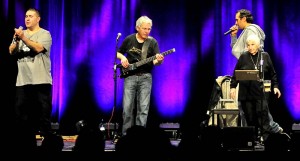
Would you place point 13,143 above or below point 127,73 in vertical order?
below

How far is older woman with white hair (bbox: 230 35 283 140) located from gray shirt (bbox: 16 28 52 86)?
2.54 m

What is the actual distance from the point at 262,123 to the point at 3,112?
413cm

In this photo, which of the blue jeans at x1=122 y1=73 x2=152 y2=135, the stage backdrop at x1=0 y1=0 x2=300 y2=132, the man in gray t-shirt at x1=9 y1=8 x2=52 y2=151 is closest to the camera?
the man in gray t-shirt at x1=9 y1=8 x2=52 y2=151

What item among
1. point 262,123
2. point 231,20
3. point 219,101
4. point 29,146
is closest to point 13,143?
point 29,146

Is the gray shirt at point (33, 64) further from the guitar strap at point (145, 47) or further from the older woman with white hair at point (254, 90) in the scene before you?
the older woman with white hair at point (254, 90)

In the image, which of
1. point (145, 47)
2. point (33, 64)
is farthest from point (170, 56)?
point (33, 64)

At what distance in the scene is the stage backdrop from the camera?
915cm

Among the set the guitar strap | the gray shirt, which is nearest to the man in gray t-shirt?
the gray shirt

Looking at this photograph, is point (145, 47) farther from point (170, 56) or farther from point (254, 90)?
point (170, 56)

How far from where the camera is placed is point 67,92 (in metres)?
9.15

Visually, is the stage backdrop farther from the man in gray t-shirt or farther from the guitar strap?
the man in gray t-shirt

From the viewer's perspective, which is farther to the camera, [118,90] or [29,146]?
Answer: [118,90]

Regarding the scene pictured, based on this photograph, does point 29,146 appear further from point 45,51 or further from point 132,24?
point 132,24

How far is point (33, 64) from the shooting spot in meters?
6.77
